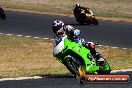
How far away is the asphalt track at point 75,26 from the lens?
25.3 m

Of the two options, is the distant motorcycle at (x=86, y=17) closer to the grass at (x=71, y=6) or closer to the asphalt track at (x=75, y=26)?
the asphalt track at (x=75, y=26)

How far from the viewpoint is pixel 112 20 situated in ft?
109

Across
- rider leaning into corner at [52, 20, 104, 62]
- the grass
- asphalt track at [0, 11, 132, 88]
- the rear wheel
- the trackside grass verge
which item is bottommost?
the grass

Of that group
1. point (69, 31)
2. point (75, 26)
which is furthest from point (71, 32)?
point (75, 26)

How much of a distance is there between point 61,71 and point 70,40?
2.34 meters

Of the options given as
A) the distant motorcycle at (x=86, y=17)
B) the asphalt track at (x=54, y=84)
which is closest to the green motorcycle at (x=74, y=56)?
the asphalt track at (x=54, y=84)

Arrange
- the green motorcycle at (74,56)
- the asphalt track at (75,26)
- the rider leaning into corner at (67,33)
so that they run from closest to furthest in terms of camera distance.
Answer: the green motorcycle at (74,56) → the rider leaning into corner at (67,33) → the asphalt track at (75,26)

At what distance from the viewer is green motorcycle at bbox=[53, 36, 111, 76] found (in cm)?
1327

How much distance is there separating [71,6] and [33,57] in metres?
20.6

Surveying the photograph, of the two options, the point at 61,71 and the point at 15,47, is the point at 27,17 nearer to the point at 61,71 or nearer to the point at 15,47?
the point at 15,47

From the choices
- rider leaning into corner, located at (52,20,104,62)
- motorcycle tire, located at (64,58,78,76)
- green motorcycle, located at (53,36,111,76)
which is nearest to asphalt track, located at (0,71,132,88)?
motorcycle tire, located at (64,58,78,76)

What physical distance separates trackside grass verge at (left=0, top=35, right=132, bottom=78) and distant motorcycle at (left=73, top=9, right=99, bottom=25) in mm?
6279

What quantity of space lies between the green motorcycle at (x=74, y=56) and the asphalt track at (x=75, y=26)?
10.3 metres

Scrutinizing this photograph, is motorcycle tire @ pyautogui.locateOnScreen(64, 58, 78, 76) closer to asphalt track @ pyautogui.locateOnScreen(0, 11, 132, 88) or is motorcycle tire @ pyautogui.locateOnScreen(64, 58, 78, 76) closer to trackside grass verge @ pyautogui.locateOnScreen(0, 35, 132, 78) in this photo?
trackside grass verge @ pyautogui.locateOnScreen(0, 35, 132, 78)
